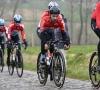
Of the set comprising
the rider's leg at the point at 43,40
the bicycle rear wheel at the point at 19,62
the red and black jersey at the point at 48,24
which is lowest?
the bicycle rear wheel at the point at 19,62

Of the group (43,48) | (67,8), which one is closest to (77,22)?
(67,8)

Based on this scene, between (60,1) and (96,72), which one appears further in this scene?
(60,1)

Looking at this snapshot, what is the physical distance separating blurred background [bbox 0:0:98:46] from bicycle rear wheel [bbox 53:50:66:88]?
51.9 metres

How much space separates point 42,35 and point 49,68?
92 centimetres

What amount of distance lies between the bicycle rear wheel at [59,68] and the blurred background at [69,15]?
51.9 m

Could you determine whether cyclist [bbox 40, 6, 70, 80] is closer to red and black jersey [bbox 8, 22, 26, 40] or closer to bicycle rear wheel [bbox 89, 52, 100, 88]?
bicycle rear wheel [bbox 89, 52, 100, 88]

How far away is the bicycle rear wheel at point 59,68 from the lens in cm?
831

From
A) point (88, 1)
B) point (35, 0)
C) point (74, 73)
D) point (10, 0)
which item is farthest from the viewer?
point (35, 0)

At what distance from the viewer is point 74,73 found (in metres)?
12.2

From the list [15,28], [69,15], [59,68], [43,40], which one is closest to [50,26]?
[43,40]

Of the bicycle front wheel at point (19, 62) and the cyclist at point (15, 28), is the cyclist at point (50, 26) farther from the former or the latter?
the cyclist at point (15, 28)

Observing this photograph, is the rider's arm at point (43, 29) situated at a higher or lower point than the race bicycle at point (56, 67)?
higher

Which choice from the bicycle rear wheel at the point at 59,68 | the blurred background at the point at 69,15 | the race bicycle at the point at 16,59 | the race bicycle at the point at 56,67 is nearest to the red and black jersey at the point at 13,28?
the race bicycle at the point at 16,59

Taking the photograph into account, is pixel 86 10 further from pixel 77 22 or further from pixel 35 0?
pixel 35 0
